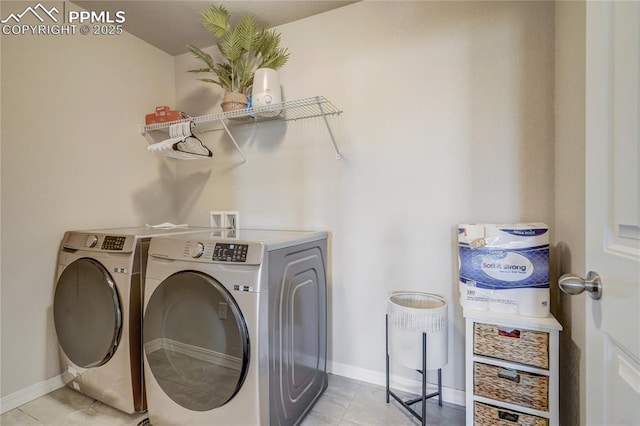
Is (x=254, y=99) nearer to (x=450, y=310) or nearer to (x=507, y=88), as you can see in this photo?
(x=507, y=88)

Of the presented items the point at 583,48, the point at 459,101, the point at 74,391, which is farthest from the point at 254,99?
the point at 74,391

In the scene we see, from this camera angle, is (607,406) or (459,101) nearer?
(607,406)

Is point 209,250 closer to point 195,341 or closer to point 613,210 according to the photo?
point 195,341

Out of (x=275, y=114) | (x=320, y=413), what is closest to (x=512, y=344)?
(x=320, y=413)

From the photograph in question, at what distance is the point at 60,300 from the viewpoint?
1.59 meters

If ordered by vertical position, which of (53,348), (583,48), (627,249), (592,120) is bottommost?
(53,348)

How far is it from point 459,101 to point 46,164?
96.5 inches

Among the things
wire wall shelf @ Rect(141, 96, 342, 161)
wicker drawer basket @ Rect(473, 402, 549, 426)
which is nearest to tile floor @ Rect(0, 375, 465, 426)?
wicker drawer basket @ Rect(473, 402, 549, 426)

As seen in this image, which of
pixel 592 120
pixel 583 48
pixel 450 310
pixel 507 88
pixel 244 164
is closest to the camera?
pixel 592 120

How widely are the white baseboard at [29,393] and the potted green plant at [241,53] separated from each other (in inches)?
78.5

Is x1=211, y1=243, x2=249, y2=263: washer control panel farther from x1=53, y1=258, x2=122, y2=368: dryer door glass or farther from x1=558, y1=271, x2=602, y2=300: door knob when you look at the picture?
x1=558, y1=271, x2=602, y2=300: door knob

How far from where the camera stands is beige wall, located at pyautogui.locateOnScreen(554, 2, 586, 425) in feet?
3.38

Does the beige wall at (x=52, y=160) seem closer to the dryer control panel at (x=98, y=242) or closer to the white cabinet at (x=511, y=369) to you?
the dryer control panel at (x=98, y=242)

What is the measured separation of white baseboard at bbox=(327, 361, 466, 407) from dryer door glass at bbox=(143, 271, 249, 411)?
0.89 meters
